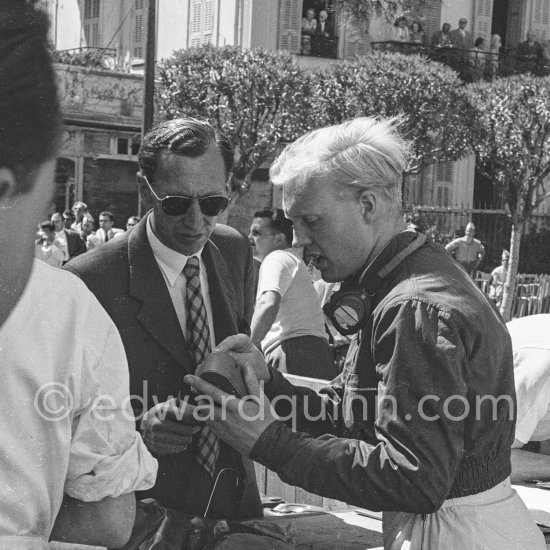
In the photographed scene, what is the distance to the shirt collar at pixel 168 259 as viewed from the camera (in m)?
2.80

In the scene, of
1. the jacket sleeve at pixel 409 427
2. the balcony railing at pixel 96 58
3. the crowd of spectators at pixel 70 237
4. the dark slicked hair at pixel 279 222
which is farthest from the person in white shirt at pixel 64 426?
the balcony railing at pixel 96 58

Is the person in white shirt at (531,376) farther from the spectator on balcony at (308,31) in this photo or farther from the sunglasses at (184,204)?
the spectator on balcony at (308,31)

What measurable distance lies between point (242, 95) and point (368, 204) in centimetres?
1830

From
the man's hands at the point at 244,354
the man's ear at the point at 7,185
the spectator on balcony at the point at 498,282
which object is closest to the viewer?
the man's ear at the point at 7,185

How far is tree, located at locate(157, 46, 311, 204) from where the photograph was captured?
20188 millimetres

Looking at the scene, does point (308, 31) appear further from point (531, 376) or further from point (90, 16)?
point (531, 376)

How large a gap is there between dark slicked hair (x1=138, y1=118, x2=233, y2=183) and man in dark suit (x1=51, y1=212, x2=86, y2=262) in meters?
10.5

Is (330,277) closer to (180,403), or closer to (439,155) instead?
(180,403)

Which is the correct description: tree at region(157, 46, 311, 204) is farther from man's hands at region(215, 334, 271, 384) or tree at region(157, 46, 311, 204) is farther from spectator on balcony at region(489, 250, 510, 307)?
man's hands at region(215, 334, 271, 384)

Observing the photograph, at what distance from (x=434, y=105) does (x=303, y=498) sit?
1781 centimetres

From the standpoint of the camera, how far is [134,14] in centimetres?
2378

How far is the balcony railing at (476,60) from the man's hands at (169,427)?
22673 millimetres

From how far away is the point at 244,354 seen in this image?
251 centimetres

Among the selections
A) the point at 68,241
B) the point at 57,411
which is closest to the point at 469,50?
the point at 68,241
